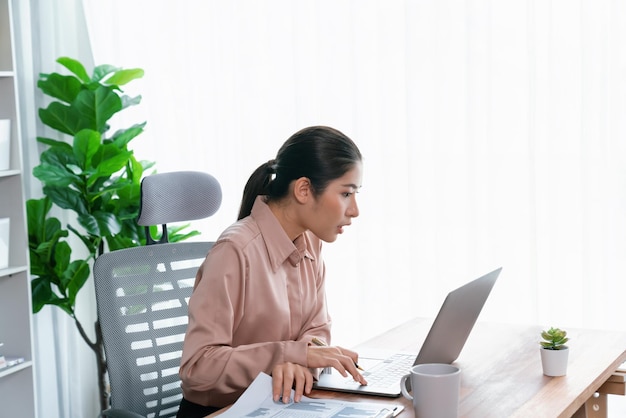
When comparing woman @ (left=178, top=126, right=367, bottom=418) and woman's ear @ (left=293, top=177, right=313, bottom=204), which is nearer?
woman @ (left=178, top=126, right=367, bottom=418)

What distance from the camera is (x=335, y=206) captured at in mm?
1929

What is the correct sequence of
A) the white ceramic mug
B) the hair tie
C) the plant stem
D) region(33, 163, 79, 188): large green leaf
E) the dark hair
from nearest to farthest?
the white ceramic mug < the dark hair < the hair tie < region(33, 163, 79, 188): large green leaf < the plant stem

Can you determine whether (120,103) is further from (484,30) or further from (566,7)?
(566,7)

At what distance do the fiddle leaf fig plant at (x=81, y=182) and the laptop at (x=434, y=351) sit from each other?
172cm

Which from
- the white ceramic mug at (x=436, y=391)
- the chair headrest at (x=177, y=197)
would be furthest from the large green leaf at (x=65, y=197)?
the white ceramic mug at (x=436, y=391)

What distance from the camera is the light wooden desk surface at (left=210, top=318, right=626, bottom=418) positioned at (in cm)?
159

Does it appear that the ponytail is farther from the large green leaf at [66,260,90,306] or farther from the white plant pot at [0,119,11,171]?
the large green leaf at [66,260,90,306]

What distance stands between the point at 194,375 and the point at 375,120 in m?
1.84

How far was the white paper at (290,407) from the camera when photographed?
1.50 meters

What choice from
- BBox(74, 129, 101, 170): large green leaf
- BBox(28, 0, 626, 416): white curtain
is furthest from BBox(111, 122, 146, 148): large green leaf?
BBox(28, 0, 626, 416): white curtain

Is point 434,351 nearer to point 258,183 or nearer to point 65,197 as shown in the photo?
point 258,183

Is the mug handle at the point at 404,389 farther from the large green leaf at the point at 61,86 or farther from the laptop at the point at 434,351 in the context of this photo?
the large green leaf at the point at 61,86

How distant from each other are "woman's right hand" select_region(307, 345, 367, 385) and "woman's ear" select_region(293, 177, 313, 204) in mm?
399

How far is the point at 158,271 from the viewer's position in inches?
85.4
